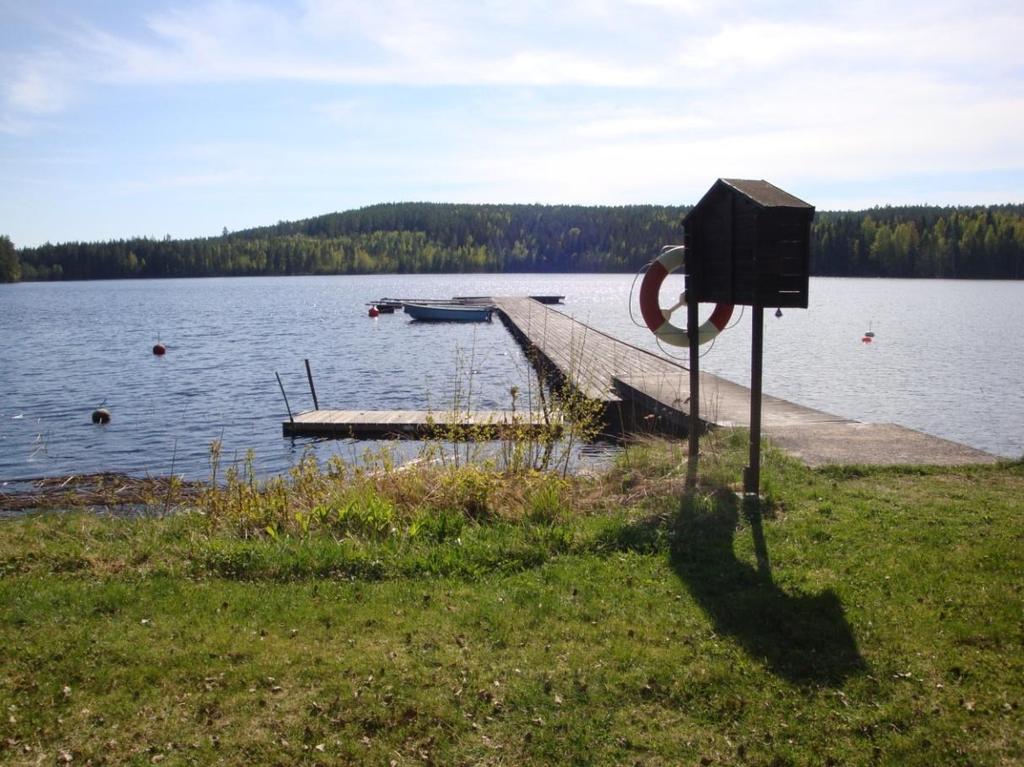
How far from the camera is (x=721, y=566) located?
5656mm

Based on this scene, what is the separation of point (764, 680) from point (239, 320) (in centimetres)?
5352

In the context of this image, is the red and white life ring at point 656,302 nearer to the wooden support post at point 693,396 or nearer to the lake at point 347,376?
the wooden support post at point 693,396

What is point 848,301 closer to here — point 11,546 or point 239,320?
point 239,320

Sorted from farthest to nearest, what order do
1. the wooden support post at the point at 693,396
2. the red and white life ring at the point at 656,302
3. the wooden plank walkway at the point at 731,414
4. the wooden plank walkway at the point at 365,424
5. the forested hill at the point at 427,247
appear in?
the forested hill at the point at 427,247, the wooden plank walkway at the point at 365,424, the red and white life ring at the point at 656,302, the wooden plank walkway at the point at 731,414, the wooden support post at the point at 693,396

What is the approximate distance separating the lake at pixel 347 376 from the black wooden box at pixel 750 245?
3.53m

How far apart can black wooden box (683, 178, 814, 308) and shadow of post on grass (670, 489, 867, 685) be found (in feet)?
5.80

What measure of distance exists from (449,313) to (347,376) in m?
21.4

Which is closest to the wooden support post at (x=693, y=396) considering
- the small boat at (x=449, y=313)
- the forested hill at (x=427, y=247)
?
the small boat at (x=449, y=313)

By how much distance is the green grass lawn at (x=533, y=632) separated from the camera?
373 cm

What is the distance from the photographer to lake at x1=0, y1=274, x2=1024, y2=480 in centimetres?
1579

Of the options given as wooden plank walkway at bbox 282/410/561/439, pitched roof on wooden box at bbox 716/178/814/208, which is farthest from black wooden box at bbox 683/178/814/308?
wooden plank walkway at bbox 282/410/561/439

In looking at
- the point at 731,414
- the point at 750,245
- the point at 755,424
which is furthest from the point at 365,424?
the point at 750,245

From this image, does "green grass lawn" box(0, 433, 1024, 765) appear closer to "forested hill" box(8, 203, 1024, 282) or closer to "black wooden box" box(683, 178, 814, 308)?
"black wooden box" box(683, 178, 814, 308)

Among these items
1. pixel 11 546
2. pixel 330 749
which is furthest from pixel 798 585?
pixel 11 546
